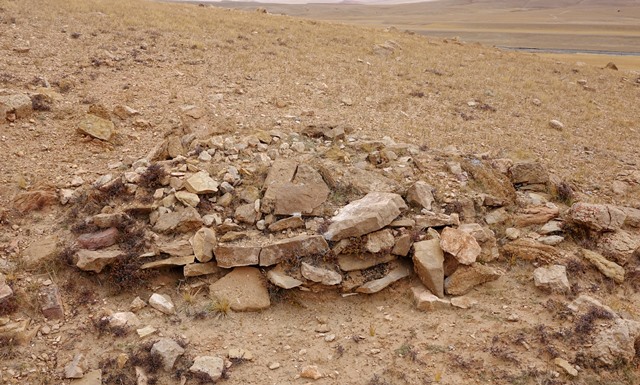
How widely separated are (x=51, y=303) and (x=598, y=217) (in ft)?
32.8

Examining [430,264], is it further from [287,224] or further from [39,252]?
[39,252]

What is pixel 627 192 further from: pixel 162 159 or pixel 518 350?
pixel 162 159

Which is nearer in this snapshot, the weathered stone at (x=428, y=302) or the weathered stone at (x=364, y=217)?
the weathered stone at (x=428, y=302)

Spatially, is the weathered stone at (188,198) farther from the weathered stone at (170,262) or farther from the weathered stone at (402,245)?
the weathered stone at (402,245)

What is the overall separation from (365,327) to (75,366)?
4376 millimetres

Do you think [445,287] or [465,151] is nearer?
→ [445,287]

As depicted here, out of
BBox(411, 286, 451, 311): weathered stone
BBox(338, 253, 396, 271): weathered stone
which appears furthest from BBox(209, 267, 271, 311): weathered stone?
BBox(411, 286, 451, 311): weathered stone

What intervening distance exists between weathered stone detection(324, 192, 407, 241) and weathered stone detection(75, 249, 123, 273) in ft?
12.5

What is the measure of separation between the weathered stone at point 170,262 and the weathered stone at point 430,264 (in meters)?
4.05

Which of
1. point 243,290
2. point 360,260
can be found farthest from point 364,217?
point 243,290

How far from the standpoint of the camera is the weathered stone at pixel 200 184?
29.6 ft

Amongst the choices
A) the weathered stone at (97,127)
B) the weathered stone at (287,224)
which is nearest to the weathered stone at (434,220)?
the weathered stone at (287,224)

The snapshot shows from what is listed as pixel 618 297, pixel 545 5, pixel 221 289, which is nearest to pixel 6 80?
pixel 221 289

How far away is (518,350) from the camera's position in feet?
22.6
